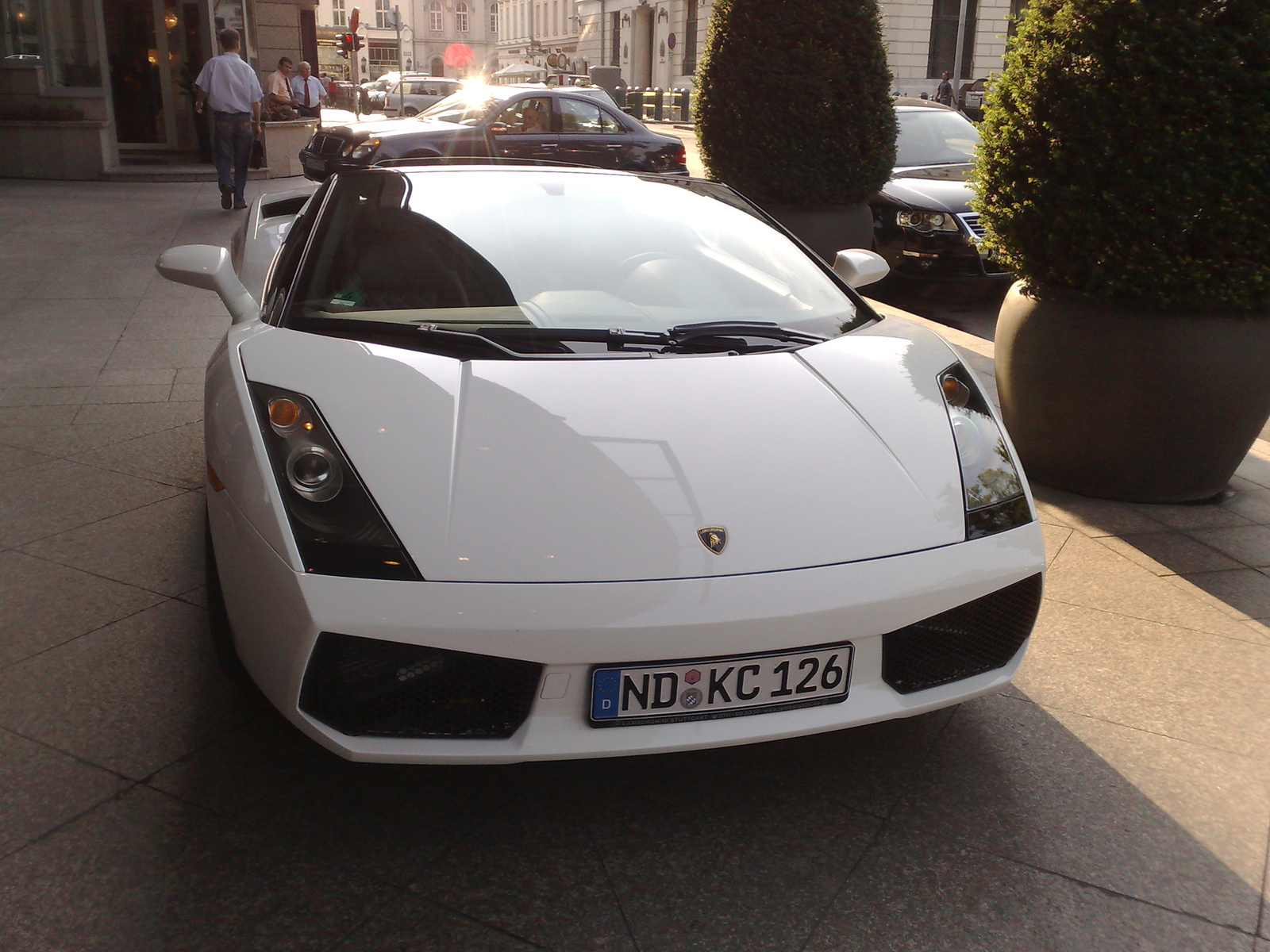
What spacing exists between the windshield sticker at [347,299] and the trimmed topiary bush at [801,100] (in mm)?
5815

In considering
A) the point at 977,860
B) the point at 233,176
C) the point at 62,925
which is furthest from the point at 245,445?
the point at 233,176

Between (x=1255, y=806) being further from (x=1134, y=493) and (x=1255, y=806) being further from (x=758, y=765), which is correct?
(x=1134, y=493)

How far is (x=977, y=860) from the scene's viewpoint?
2.16 meters

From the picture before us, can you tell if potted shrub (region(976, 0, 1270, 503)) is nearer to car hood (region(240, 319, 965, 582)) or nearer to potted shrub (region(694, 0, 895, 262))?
car hood (region(240, 319, 965, 582))

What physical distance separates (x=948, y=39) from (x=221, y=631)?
44.9 metres

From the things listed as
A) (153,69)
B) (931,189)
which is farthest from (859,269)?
(153,69)

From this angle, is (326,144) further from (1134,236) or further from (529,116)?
(1134,236)

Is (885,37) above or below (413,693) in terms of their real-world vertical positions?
above

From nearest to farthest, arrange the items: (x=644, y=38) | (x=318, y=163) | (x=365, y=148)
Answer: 1. (x=365, y=148)
2. (x=318, y=163)
3. (x=644, y=38)

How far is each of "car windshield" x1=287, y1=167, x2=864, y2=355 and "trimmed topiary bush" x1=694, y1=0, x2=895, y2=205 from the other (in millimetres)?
4797

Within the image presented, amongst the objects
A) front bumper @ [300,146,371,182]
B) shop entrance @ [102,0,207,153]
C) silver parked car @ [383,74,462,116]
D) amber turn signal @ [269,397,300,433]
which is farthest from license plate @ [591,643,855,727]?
silver parked car @ [383,74,462,116]

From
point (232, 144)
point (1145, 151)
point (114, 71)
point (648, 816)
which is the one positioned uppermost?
point (114, 71)

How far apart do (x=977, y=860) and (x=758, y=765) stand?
1.63 ft

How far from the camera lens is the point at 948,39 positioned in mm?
42156
